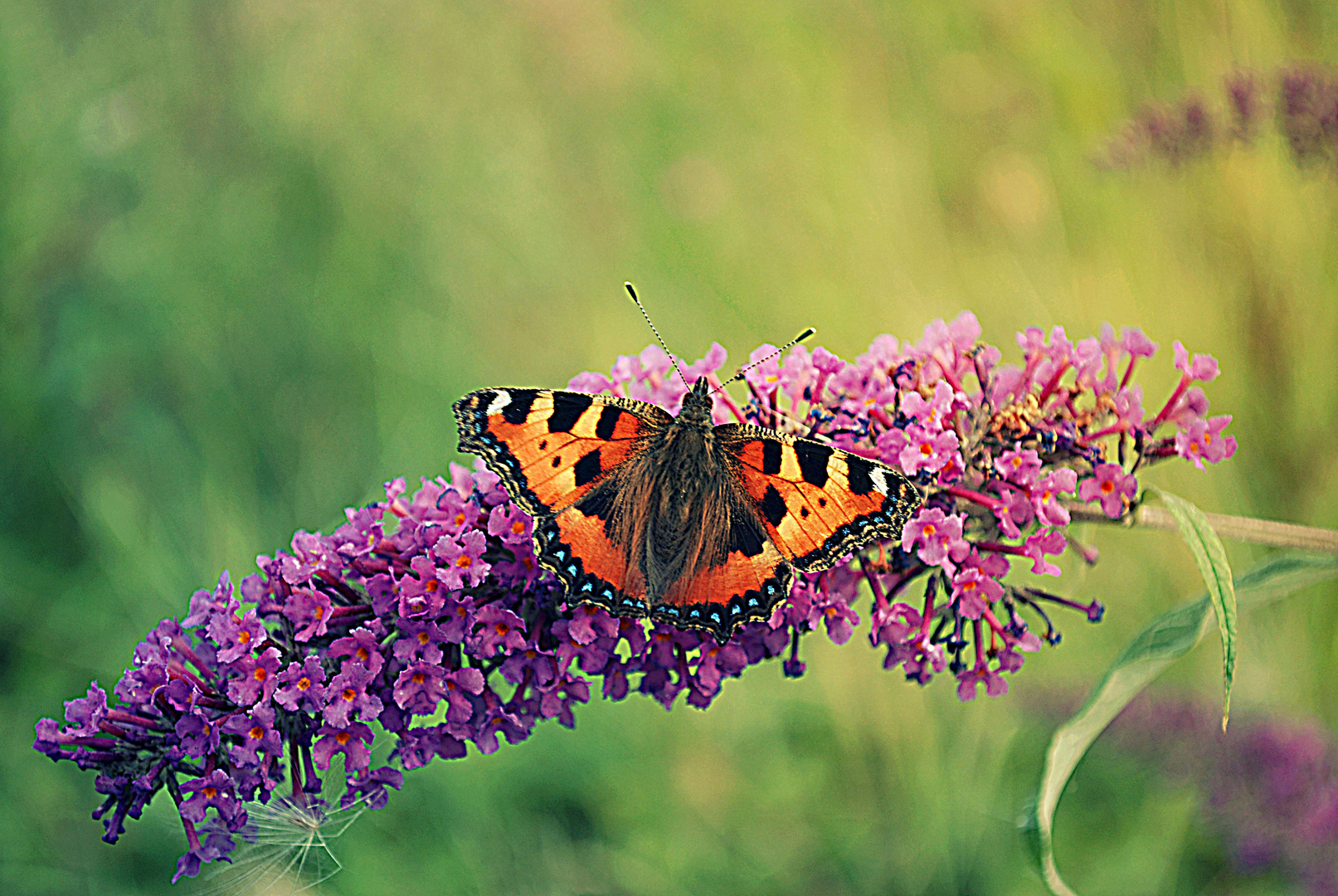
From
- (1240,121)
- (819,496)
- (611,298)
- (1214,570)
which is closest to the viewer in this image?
(1214,570)

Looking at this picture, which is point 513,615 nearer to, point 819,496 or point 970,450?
point 819,496

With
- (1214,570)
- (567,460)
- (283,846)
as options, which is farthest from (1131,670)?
(283,846)

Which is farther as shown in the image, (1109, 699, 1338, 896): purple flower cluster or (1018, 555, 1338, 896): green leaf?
(1109, 699, 1338, 896): purple flower cluster

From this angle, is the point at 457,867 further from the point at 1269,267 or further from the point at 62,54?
the point at 62,54

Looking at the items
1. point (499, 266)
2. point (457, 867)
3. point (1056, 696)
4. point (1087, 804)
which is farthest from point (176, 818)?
point (499, 266)

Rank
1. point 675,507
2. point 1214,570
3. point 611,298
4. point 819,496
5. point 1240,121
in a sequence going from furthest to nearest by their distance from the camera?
point 611,298 → point 1240,121 → point 675,507 → point 819,496 → point 1214,570

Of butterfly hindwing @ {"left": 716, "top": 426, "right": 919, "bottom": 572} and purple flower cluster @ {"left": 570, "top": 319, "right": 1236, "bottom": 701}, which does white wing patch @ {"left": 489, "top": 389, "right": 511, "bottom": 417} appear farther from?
butterfly hindwing @ {"left": 716, "top": 426, "right": 919, "bottom": 572}

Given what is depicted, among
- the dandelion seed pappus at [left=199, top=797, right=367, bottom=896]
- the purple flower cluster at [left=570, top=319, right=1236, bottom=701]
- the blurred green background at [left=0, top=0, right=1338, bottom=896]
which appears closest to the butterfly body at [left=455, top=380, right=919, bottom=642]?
the purple flower cluster at [left=570, top=319, right=1236, bottom=701]
